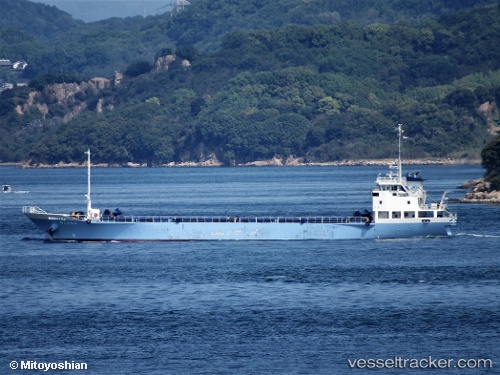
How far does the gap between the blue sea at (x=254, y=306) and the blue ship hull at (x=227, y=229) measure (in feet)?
2.60

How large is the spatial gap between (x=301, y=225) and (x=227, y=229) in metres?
6.22

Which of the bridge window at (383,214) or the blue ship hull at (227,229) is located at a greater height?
the bridge window at (383,214)

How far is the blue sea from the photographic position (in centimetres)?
5741

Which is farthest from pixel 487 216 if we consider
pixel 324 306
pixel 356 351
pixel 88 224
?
pixel 356 351

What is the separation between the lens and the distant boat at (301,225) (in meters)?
97.4

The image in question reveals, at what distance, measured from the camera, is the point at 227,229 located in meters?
99.3

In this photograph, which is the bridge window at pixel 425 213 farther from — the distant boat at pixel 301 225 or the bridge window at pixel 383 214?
the bridge window at pixel 383 214

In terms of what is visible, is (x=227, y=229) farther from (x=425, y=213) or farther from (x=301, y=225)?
(x=425, y=213)

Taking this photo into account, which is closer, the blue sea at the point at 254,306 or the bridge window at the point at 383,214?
the blue sea at the point at 254,306

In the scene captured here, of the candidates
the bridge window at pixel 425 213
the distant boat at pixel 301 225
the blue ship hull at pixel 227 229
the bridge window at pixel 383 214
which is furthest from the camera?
the blue ship hull at pixel 227 229

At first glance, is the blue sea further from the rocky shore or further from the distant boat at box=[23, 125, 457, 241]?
the rocky shore

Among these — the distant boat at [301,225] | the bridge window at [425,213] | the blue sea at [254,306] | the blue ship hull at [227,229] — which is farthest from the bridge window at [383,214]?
the bridge window at [425,213]

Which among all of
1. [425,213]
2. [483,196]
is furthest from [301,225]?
[483,196]

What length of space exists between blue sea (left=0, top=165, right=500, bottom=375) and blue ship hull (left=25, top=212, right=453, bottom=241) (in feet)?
2.60
